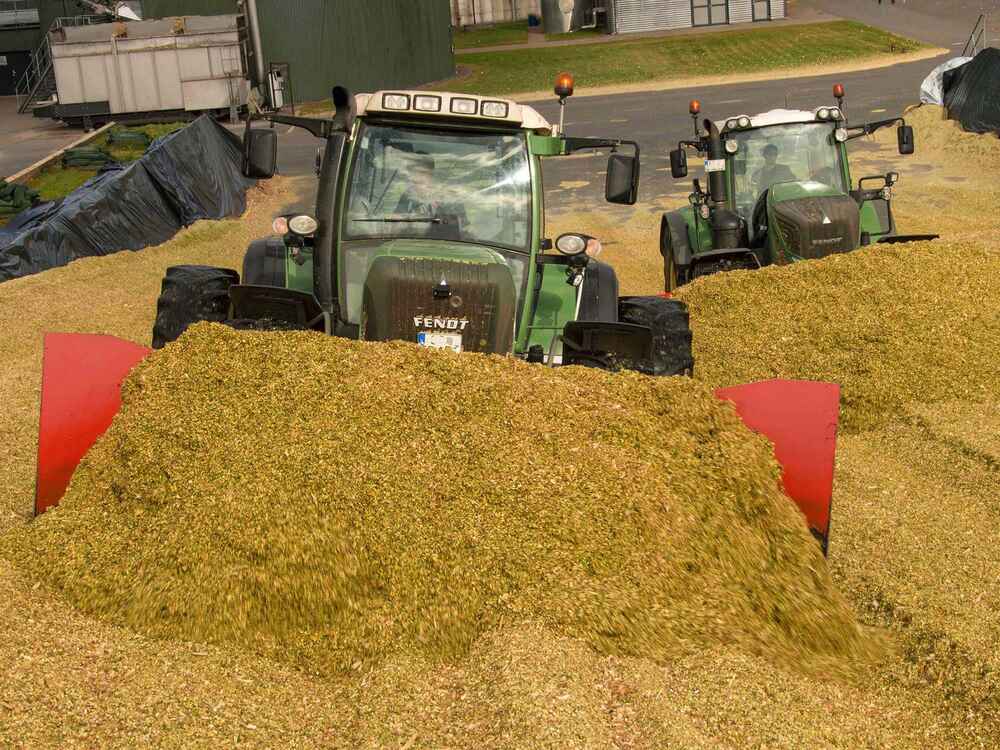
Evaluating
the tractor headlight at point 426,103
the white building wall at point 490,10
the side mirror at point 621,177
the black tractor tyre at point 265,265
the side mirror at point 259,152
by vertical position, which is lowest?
the black tractor tyre at point 265,265

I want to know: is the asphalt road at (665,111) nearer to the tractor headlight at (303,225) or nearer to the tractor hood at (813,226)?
the tractor hood at (813,226)

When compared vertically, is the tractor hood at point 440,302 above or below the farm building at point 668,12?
below

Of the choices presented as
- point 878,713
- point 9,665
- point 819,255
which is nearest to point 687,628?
point 878,713

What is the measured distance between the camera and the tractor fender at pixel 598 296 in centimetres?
744

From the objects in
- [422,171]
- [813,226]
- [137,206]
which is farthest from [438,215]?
[137,206]

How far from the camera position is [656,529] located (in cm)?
509

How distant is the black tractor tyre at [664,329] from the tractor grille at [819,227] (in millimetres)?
3348

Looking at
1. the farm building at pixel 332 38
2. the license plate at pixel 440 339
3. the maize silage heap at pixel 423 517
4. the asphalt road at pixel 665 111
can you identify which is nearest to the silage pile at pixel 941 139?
the asphalt road at pixel 665 111

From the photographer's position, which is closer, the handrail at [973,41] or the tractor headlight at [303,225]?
the tractor headlight at [303,225]

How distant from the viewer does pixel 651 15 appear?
44.0 m

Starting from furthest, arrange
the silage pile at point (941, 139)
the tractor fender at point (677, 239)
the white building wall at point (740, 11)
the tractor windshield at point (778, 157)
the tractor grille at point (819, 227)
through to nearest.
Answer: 1. the white building wall at point (740, 11)
2. the silage pile at point (941, 139)
3. the tractor fender at point (677, 239)
4. the tractor windshield at point (778, 157)
5. the tractor grille at point (819, 227)

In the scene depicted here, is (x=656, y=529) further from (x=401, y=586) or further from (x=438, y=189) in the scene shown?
(x=438, y=189)

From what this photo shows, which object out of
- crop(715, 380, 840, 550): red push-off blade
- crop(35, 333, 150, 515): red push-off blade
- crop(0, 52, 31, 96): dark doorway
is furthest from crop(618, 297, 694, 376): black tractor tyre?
crop(0, 52, 31, 96): dark doorway

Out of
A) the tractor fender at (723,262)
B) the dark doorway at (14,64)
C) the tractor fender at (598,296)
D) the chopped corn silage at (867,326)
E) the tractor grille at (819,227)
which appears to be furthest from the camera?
the dark doorway at (14,64)
